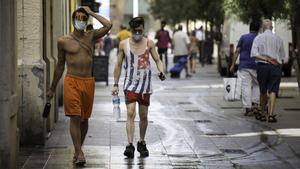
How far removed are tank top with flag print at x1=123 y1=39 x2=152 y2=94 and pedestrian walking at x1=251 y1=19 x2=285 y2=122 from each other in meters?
4.12

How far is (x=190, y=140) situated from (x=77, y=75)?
9.98 ft

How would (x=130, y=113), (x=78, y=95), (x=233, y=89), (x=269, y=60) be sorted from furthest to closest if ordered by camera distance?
(x=233, y=89), (x=269, y=60), (x=130, y=113), (x=78, y=95)

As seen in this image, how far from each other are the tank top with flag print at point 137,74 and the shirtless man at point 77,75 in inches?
30.9

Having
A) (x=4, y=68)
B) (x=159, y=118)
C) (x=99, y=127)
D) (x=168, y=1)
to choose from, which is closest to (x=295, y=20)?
(x=159, y=118)

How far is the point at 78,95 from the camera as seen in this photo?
Answer: 10391 mm

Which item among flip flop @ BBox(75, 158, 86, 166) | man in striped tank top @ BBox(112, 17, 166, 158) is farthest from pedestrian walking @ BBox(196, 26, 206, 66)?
flip flop @ BBox(75, 158, 86, 166)

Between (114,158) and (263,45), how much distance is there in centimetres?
498

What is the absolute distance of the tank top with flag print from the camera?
36.7 feet

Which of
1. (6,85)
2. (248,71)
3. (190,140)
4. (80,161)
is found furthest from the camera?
(248,71)

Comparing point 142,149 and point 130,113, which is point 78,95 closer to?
point 130,113

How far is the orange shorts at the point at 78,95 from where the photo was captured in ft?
33.9

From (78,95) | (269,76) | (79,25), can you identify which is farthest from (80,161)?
(269,76)

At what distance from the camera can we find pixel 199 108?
59.7 ft

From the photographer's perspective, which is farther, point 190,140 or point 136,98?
point 190,140
